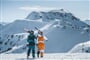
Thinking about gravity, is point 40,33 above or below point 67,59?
above

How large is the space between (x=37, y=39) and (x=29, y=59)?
165 centimetres

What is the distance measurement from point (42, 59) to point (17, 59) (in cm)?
146

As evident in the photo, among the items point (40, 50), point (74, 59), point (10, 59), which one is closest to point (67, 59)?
point (74, 59)

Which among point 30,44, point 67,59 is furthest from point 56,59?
point 30,44

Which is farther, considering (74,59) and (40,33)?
(40,33)

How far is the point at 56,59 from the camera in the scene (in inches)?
690

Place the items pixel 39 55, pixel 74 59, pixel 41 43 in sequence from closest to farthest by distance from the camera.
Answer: pixel 74 59 → pixel 41 43 → pixel 39 55

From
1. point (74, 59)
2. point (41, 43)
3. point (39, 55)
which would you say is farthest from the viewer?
point (39, 55)

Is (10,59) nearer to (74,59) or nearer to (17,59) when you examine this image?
(17,59)

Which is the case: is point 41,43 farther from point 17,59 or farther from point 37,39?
point 17,59

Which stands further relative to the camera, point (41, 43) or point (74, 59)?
point (41, 43)

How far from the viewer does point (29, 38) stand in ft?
58.6

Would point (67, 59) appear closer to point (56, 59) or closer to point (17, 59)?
point (56, 59)

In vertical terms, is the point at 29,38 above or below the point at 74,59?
above
